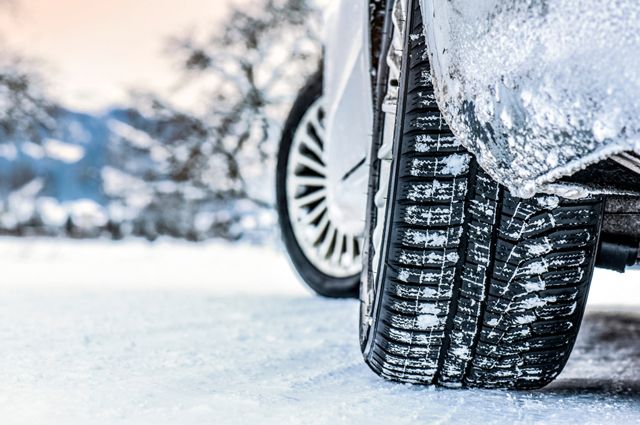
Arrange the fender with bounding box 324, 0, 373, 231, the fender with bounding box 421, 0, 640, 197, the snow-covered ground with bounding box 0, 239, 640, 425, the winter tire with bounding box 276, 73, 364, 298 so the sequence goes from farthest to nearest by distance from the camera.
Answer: the winter tire with bounding box 276, 73, 364, 298, the fender with bounding box 324, 0, 373, 231, the snow-covered ground with bounding box 0, 239, 640, 425, the fender with bounding box 421, 0, 640, 197

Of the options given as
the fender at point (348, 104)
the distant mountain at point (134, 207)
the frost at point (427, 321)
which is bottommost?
the distant mountain at point (134, 207)

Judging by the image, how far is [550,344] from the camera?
1224 mm

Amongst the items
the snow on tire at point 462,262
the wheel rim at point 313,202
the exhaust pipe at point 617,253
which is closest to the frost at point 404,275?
the snow on tire at point 462,262

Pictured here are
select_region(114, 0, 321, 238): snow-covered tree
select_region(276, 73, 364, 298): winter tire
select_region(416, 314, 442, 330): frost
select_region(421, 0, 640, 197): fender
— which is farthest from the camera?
select_region(114, 0, 321, 238): snow-covered tree

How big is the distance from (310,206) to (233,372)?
1.70m

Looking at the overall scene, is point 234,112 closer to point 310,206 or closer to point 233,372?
point 310,206

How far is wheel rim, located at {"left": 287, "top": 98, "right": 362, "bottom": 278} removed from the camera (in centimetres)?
283

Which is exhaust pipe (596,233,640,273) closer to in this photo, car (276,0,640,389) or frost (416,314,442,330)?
car (276,0,640,389)

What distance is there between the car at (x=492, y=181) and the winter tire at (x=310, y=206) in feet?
4.20

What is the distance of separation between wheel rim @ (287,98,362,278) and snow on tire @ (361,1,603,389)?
5.12ft

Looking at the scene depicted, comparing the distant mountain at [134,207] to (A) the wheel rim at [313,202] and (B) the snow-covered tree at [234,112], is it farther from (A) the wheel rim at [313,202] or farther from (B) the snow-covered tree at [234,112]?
(A) the wheel rim at [313,202]

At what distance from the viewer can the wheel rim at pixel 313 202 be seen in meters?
2.83

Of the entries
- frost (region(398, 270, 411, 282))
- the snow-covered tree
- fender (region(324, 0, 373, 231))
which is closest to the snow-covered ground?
frost (region(398, 270, 411, 282))

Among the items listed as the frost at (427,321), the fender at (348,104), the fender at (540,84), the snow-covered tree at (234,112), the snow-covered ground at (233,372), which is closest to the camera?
the fender at (540,84)
